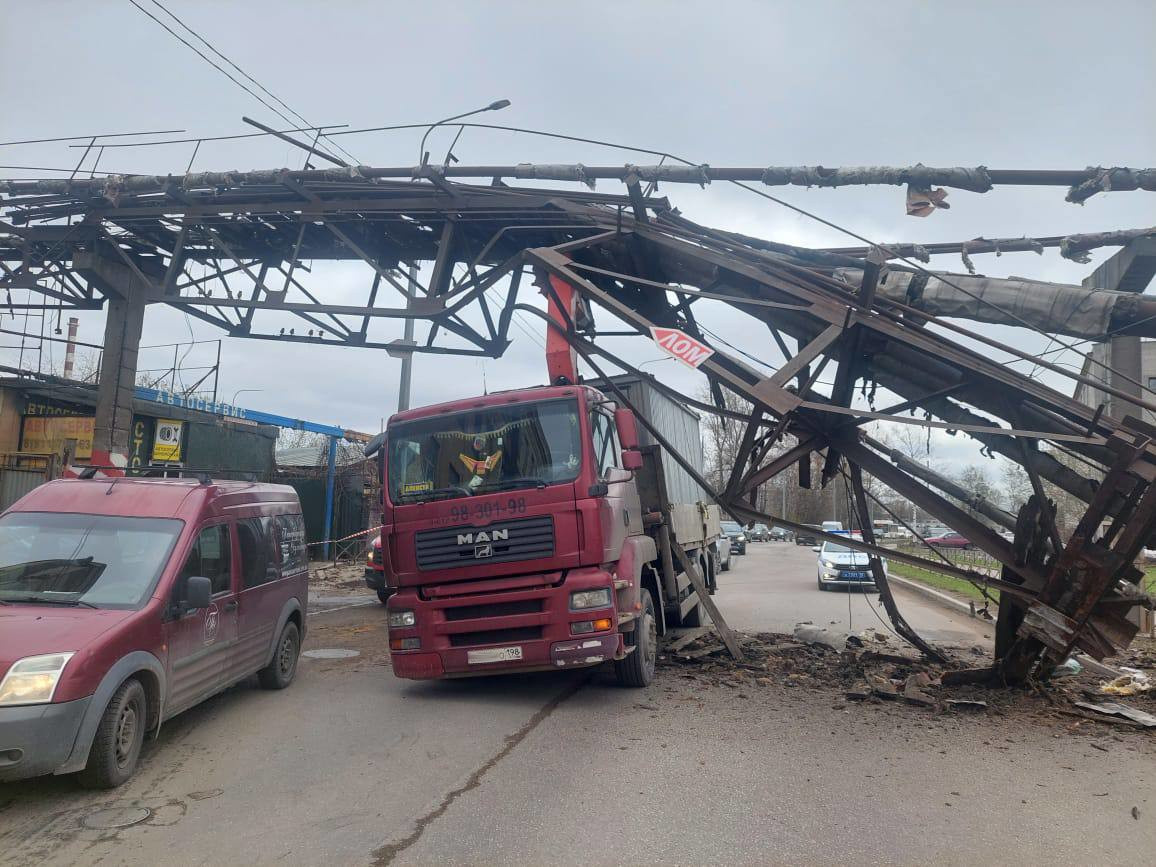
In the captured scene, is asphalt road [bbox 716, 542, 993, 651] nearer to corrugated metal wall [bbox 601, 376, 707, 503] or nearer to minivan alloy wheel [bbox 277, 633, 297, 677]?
corrugated metal wall [bbox 601, 376, 707, 503]

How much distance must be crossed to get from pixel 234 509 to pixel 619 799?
4379mm

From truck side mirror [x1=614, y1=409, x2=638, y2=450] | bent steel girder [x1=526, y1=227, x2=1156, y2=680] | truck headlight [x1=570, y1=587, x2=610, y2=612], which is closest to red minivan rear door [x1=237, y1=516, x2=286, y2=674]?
truck headlight [x1=570, y1=587, x2=610, y2=612]

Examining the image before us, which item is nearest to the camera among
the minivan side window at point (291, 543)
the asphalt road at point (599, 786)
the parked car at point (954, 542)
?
the asphalt road at point (599, 786)

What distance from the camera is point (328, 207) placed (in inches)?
417

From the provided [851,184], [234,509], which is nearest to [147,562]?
[234,509]

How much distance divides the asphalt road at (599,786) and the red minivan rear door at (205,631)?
428 mm

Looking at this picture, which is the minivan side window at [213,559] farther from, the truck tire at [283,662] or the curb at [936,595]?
the curb at [936,595]

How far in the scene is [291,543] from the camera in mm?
8750

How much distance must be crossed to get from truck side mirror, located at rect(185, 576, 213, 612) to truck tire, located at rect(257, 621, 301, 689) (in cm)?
221

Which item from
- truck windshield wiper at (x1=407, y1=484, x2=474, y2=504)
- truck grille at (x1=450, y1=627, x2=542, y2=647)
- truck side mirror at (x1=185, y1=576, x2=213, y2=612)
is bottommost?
truck grille at (x1=450, y1=627, x2=542, y2=647)

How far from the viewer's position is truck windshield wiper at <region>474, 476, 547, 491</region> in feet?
25.0

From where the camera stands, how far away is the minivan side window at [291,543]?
8.42 m

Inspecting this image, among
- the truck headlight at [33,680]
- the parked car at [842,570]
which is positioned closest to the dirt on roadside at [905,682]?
the truck headlight at [33,680]

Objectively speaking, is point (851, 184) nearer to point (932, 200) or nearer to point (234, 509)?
point (932, 200)
